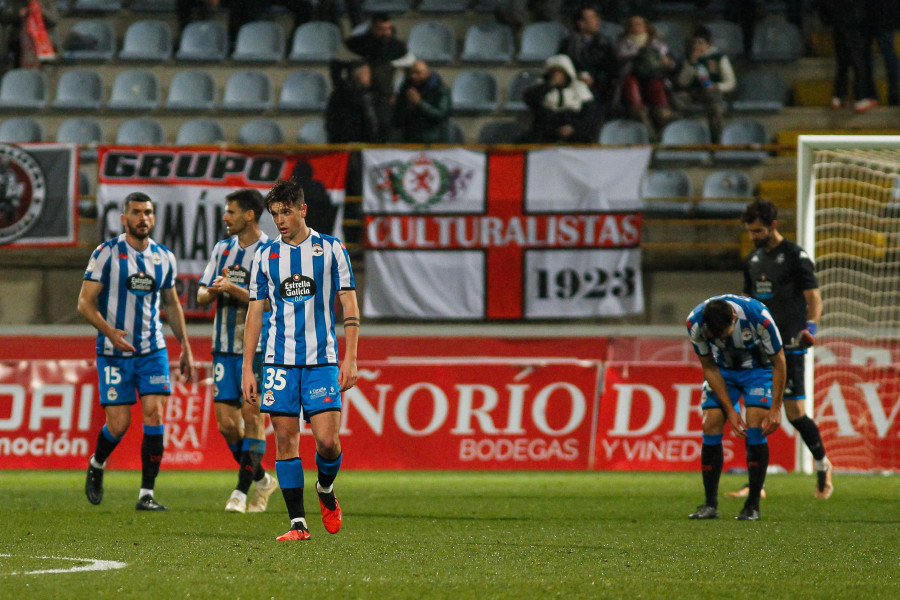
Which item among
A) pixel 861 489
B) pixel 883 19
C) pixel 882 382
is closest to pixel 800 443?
pixel 882 382

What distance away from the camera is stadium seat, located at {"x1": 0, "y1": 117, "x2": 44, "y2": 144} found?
16.8 m

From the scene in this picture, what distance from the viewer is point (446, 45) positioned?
703 inches

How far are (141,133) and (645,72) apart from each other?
21.4 ft

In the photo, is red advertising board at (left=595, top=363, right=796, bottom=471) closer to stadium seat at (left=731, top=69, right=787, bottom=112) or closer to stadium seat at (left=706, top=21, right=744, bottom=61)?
stadium seat at (left=731, top=69, right=787, bottom=112)

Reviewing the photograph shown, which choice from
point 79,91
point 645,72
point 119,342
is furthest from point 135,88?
point 119,342

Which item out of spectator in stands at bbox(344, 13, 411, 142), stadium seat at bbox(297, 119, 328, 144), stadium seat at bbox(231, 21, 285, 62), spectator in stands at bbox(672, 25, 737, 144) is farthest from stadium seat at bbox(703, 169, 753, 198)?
stadium seat at bbox(231, 21, 285, 62)

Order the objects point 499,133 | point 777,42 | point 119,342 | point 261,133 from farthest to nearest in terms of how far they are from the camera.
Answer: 1. point 777,42
2. point 261,133
3. point 499,133
4. point 119,342

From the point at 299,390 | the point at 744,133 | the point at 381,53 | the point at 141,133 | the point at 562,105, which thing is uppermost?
the point at 381,53

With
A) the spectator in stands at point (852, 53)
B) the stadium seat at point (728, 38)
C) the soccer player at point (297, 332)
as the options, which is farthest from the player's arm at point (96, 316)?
the stadium seat at point (728, 38)

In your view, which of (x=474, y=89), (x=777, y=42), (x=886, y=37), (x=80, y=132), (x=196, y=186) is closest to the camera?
(x=196, y=186)

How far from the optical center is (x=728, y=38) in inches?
697

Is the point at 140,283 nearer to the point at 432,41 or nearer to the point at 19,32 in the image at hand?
the point at 432,41

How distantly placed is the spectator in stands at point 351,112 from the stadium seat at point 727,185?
4.10m

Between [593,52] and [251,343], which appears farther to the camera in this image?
[593,52]
